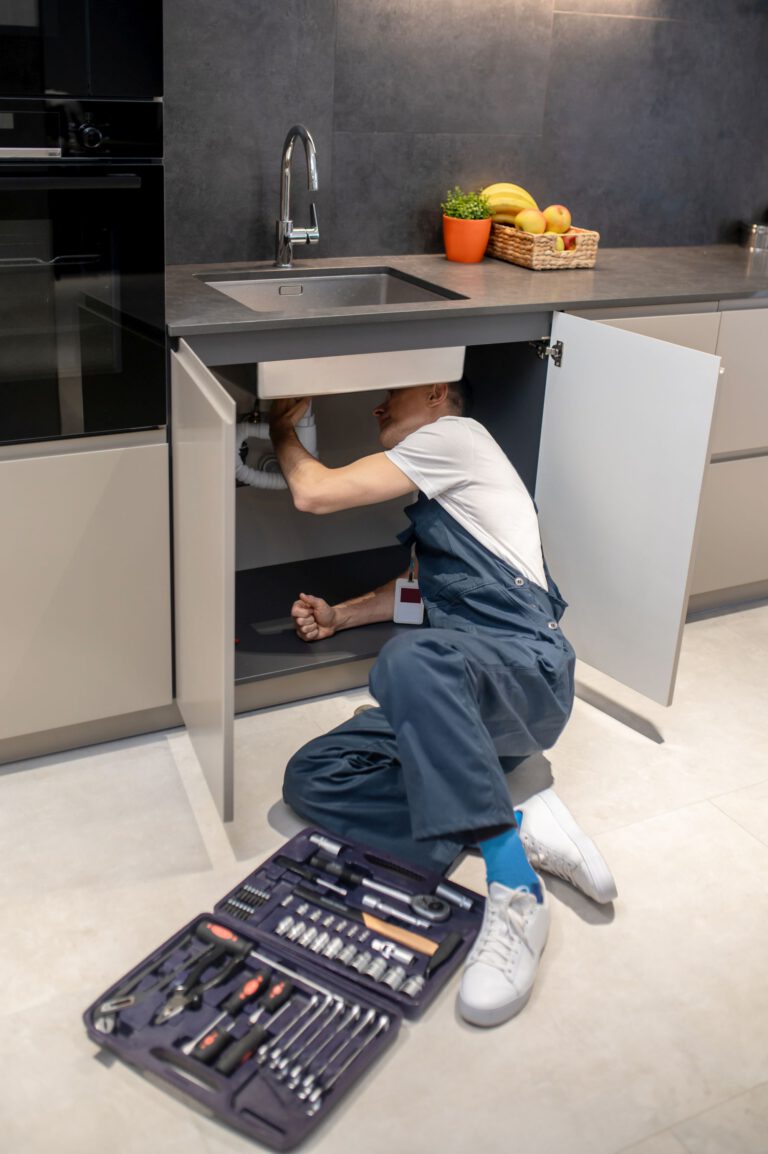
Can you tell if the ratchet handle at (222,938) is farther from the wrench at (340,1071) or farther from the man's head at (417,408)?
the man's head at (417,408)

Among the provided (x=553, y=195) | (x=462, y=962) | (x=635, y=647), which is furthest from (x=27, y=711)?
(x=553, y=195)

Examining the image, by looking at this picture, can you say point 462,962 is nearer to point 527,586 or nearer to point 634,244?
point 527,586

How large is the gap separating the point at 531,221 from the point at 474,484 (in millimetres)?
893

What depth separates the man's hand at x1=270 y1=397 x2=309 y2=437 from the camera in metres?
2.41

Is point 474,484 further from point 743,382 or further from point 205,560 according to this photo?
point 743,382

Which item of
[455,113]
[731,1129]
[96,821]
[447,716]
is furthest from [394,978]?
[455,113]

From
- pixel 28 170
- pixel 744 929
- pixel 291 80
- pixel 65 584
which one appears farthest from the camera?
pixel 291 80

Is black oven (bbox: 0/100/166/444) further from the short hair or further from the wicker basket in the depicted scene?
the wicker basket

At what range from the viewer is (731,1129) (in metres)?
1.61

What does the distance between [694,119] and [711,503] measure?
3.80ft

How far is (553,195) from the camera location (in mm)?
3119

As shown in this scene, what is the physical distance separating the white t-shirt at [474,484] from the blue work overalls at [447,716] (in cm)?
3

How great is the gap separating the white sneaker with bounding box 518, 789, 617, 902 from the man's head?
79 centimetres

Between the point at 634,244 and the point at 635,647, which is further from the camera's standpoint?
the point at 634,244
